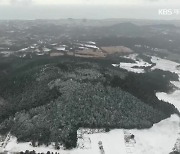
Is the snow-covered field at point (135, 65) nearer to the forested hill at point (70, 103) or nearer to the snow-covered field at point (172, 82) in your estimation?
the snow-covered field at point (172, 82)

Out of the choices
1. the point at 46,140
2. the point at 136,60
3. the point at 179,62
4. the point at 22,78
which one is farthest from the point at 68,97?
the point at 179,62

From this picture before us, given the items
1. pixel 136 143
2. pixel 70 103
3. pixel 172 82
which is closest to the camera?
pixel 136 143

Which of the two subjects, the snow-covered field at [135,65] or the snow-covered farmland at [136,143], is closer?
the snow-covered farmland at [136,143]

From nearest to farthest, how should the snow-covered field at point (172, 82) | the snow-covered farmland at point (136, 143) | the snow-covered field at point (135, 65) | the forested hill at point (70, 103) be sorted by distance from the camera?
the snow-covered farmland at point (136, 143)
the forested hill at point (70, 103)
the snow-covered field at point (172, 82)
the snow-covered field at point (135, 65)

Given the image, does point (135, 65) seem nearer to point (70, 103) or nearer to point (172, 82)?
point (172, 82)

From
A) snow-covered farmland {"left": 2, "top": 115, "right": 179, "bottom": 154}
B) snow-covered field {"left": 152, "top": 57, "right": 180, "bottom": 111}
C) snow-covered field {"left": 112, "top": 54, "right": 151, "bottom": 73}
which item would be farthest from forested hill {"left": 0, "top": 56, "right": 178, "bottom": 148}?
snow-covered field {"left": 112, "top": 54, "right": 151, "bottom": 73}

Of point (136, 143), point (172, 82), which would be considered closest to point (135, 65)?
point (172, 82)

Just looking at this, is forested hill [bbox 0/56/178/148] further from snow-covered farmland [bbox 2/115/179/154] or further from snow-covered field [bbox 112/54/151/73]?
snow-covered field [bbox 112/54/151/73]

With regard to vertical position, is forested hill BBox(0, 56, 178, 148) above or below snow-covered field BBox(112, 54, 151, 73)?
above

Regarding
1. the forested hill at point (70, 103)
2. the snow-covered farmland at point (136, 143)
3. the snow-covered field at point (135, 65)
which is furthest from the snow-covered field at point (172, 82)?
the snow-covered farmland at point (136, 143)
